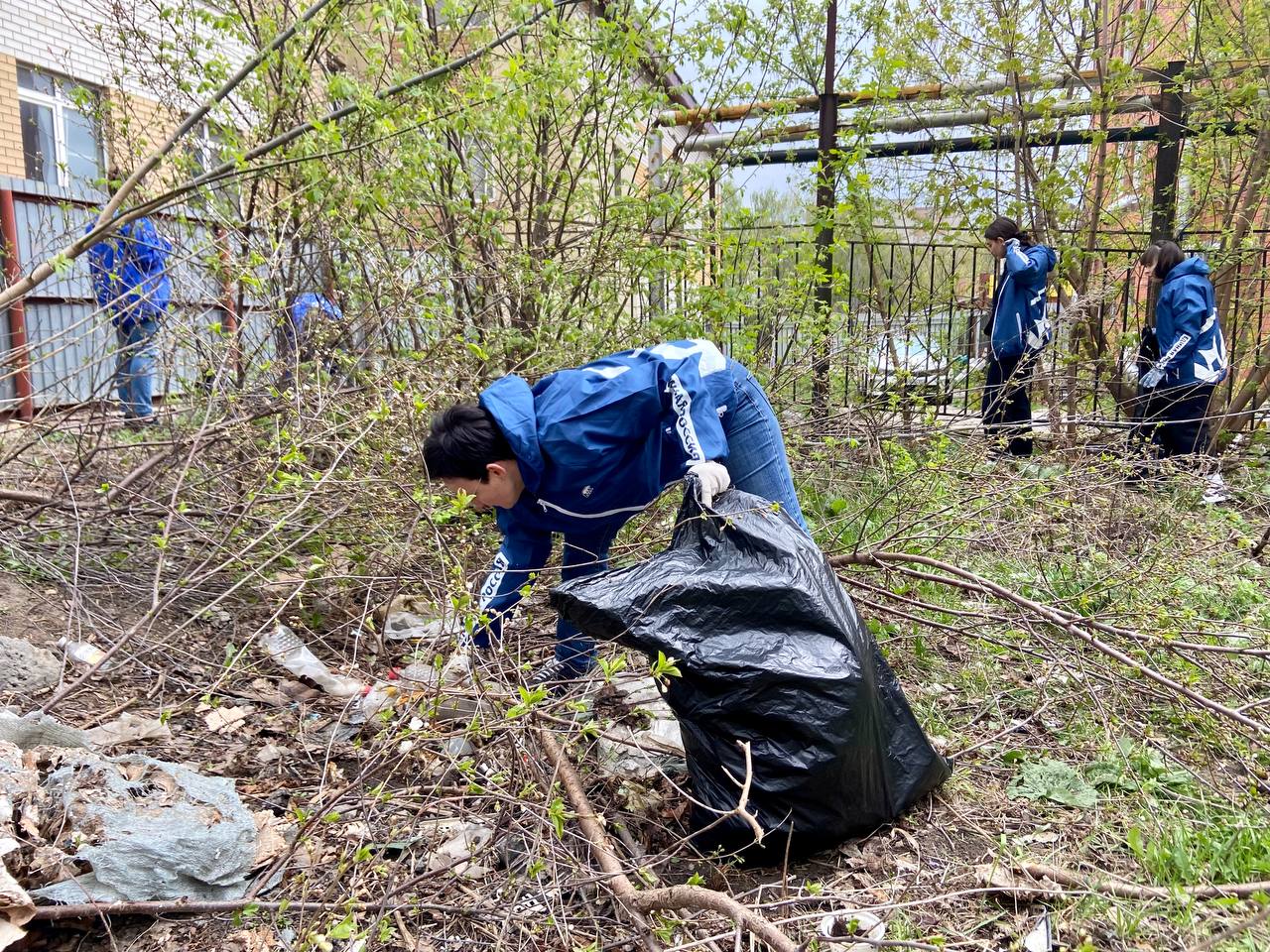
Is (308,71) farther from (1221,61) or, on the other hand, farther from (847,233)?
(1221,61)

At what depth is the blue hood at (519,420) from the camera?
2551 mm

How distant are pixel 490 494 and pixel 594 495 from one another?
331 mm

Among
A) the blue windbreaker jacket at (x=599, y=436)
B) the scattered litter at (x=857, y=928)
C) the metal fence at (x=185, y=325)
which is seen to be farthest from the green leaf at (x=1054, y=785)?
the metal fence at (x=185, y=325)

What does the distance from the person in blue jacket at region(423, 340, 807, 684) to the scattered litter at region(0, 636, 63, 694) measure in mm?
1292

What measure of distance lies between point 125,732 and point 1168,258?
6130mm

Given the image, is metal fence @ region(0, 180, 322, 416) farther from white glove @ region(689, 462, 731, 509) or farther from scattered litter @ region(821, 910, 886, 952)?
scattered litter @ region(821, 910, 886, 952)

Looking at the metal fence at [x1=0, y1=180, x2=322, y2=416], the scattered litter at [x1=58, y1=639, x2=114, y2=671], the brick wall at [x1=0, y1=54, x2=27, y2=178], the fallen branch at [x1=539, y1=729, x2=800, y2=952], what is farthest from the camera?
the brick wall at [x1=0, y1=54, x2=27, y2=178]

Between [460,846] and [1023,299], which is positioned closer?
[460,846]

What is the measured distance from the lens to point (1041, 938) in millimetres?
1849

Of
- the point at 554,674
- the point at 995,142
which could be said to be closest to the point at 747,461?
the point at 554,674

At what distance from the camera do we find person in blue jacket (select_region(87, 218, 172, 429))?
3.64 metres

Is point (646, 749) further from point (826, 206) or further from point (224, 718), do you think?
point (826, 206)

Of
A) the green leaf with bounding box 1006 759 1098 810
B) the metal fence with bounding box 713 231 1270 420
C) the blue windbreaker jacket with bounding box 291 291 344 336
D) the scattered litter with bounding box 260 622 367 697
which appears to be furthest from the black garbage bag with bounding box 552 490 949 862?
the metal fence with bounding box 713 231 1270 420

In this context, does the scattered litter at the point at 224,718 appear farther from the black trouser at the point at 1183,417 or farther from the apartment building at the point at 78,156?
the black trouser at the point at 1183,417
